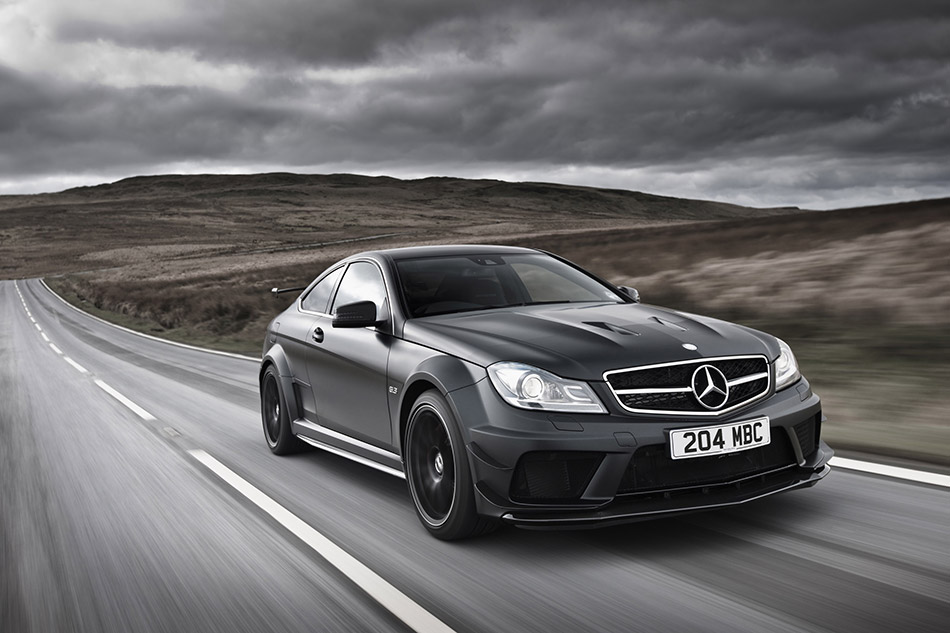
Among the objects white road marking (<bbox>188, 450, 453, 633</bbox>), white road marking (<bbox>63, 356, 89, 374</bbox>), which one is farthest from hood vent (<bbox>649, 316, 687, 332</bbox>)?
white road marking (<bbox>63, 356, 89, 374</bbox>)

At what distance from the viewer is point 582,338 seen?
4516 mm

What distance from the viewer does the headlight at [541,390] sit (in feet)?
13.6

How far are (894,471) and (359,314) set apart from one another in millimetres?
3242

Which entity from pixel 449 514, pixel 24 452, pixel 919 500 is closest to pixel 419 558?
pixel 449 514

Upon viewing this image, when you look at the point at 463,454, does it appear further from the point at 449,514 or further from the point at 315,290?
the point at 315,290

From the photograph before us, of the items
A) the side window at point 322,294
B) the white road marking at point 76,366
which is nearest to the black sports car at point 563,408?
the side window at point 322,294

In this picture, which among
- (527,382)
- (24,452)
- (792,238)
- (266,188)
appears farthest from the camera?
(266,188)

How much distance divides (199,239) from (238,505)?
360 feet

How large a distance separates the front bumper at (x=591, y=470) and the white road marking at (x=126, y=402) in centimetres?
628

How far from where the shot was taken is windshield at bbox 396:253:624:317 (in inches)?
219

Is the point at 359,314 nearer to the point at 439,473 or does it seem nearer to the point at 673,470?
the point at 439,473

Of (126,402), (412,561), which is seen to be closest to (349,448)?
(412,561)

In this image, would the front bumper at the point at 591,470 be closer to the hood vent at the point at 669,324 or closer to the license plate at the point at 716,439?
the license plate at the point at 716,439

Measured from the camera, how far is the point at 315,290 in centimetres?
698
